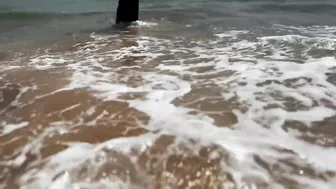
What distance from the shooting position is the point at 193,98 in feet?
14.5

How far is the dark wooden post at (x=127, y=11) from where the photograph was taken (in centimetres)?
995

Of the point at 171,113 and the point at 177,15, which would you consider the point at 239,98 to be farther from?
the point at 177,15

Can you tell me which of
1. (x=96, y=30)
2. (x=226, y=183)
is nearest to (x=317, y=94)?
(x=226, y=183)

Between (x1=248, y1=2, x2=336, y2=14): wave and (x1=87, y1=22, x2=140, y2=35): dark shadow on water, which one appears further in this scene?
(x1=248, y1=2, x2=336, y2=14): wave

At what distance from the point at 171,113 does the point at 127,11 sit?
6.53 metres

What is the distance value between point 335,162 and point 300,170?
1.07ft

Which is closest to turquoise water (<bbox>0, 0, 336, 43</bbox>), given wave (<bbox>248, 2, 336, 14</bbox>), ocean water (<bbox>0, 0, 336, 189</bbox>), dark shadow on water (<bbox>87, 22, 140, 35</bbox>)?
wave (<bbox>248, 2, 336, 14</bbox>)

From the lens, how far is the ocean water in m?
3.04

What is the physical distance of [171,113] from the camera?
4055 millimetres

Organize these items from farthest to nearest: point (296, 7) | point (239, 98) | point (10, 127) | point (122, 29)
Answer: point (296, 7)
point (122, 29)
point (239, 98)
point (10, 127)

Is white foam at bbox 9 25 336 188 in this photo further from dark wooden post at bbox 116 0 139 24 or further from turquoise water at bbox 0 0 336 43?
turquoise water at bbox 0 0 336 43

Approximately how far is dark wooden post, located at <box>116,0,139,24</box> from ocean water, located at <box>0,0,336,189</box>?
72.7 inches

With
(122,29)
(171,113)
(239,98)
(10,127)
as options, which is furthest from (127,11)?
(10,127)

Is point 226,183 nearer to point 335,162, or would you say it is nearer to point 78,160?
point 335,162
